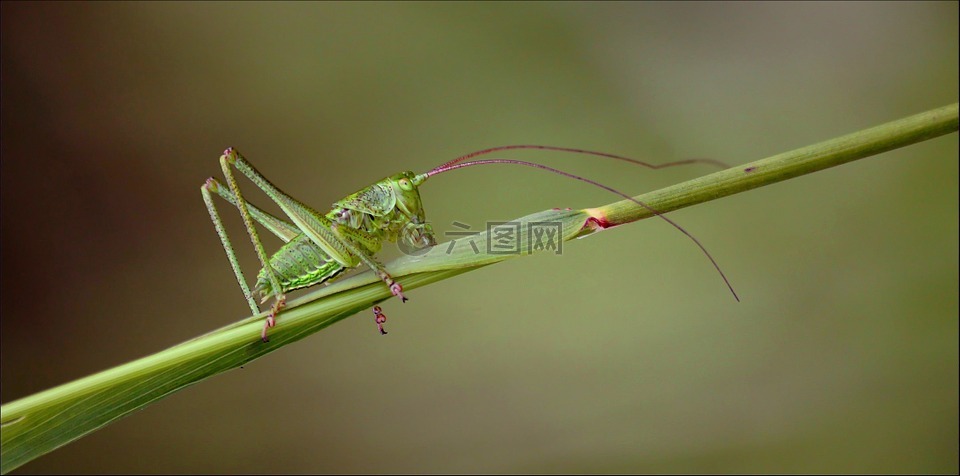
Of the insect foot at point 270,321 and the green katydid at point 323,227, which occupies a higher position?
the green katydid at point 323,227

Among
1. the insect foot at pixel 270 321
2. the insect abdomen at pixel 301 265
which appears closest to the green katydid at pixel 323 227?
the insect abdomen at pixel 301 265

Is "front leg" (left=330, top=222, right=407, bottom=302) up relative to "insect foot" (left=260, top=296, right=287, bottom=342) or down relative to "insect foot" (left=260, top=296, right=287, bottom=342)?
up

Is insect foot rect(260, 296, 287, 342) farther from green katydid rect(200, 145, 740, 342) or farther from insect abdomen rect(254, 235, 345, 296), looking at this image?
insect abdomen rect(254, 235, 345, 296)

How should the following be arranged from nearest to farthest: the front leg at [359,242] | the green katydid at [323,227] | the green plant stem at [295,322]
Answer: the green plant stem at [295,322]
the front leg at [359,242]
the green katydid at [323,227]

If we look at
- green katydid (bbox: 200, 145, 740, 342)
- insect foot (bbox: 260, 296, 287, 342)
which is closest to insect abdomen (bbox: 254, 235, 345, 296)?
green katydid (bbox: 200, 145, 740, 342)

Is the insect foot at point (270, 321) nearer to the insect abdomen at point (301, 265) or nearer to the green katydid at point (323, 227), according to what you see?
the green katydid at point (323, 227)

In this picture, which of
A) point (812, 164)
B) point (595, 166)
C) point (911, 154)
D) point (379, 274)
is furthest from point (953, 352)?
point (379, 274)

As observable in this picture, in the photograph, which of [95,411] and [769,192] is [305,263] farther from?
[769,192]
